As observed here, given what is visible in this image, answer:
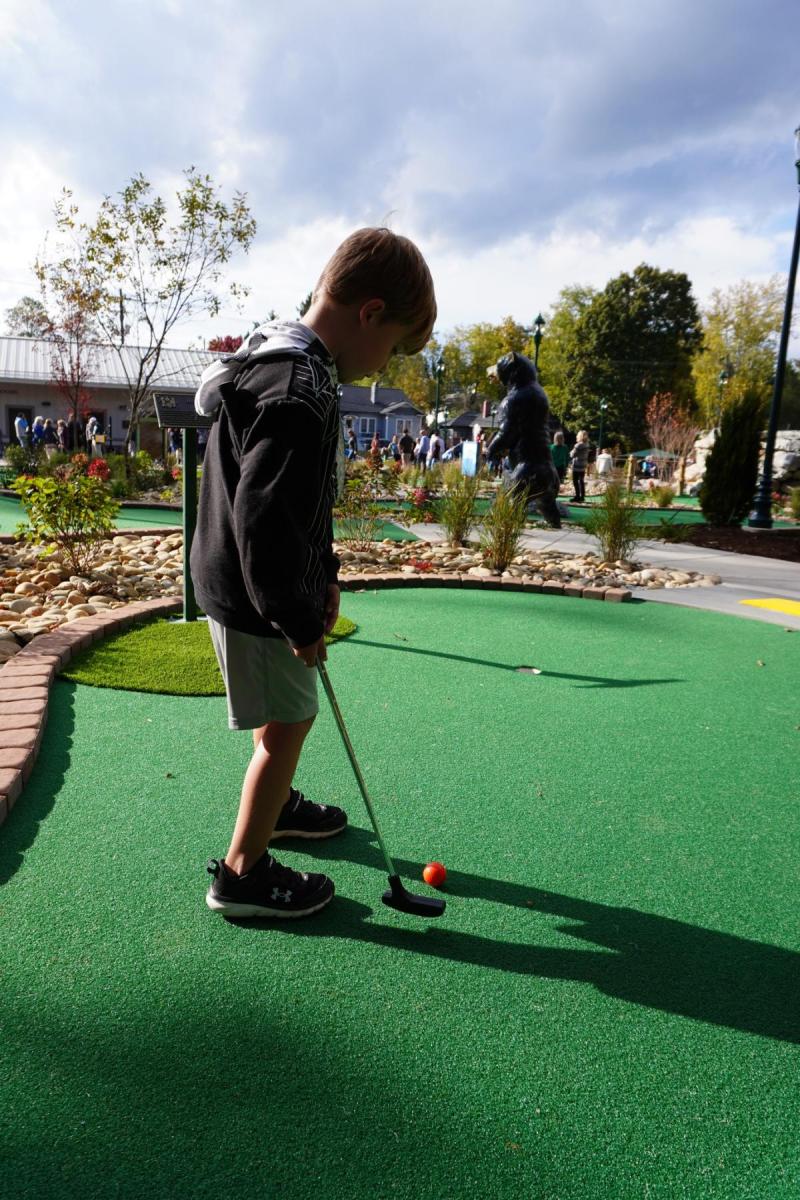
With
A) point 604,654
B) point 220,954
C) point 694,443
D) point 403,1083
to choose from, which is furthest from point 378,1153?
point 694,443

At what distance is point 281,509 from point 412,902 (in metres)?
1.02

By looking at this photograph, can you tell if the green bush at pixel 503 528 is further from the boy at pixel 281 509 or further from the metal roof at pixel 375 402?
the metal roof at pixel 375 402

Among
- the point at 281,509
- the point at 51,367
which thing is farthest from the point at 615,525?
the point at 51,367

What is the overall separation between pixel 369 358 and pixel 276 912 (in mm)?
1333

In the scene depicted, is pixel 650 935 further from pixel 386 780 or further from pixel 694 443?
pixel 694 443

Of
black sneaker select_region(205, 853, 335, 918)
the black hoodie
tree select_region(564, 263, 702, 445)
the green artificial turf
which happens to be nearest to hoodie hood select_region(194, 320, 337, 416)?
the black hoodie

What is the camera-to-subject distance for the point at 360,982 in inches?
67.7

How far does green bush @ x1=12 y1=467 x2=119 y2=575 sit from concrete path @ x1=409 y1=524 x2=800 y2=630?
411 cm

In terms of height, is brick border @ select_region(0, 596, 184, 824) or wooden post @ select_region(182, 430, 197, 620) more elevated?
wooden post @ select_region(182, 430, 197, 620)

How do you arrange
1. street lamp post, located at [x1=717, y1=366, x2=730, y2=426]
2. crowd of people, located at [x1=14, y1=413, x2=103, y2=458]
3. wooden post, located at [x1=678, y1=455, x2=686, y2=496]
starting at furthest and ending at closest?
street lamp post, located at [x1=717, y1=366, x2=730, y2=426] < wooden post, located at [x1=678, y1=455, x2=686, y2=496] < crowd of people, located at [x1=14, y1=413, x2=103, y2=458]

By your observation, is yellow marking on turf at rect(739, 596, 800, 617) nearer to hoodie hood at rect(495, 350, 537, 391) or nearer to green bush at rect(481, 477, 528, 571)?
green bush at rect(481, 477, 528, 571)

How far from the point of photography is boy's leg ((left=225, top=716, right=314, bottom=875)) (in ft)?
6.10

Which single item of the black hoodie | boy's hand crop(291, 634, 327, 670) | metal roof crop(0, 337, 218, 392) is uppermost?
metal roof crop(0, 337, 218, 392)

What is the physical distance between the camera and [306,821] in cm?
233
